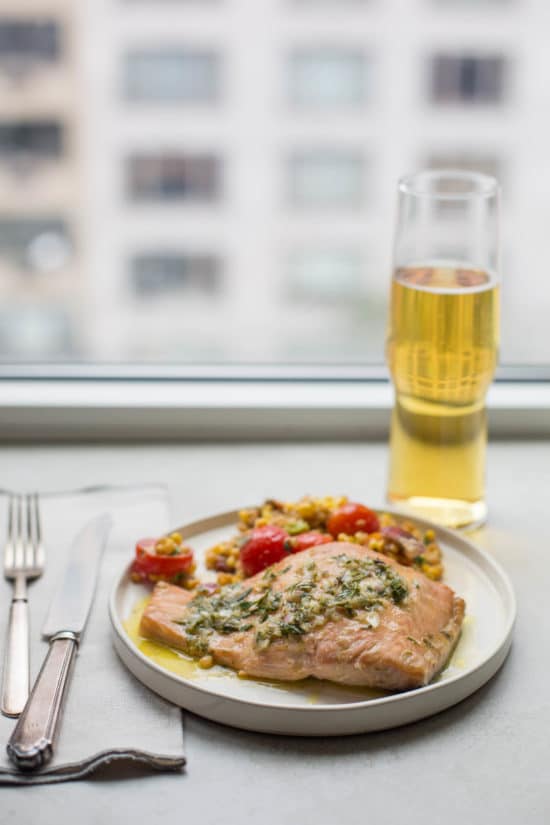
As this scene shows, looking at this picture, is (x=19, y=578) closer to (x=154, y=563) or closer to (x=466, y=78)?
(x=154, y=563)

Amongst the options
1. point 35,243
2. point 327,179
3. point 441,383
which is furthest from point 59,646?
point 327,179

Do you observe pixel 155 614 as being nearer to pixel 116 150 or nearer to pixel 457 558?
pixel 457 558

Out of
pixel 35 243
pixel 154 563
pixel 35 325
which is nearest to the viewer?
pixel 154 563

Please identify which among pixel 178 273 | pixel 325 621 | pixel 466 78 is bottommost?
pixel 178 273

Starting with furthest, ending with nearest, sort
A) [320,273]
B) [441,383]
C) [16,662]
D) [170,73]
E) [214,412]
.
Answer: [320,273], [170,73], [214,412], [441,383], [16,662]

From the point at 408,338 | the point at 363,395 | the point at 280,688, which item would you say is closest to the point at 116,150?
the point at 363,395

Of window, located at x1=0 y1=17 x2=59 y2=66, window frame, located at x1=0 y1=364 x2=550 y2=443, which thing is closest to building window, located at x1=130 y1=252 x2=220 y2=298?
window, located at x1=0 y1=17 x2=59 y2=66

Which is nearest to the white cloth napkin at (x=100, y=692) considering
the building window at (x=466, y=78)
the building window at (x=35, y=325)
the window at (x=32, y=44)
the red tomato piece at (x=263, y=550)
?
the red tomato piece at (x=263, y=550)
